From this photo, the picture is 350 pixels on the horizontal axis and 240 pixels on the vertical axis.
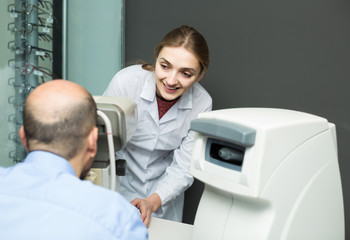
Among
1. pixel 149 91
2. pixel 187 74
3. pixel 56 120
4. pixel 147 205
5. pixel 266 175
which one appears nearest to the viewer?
pixel 56 120

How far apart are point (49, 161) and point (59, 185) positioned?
3.1 inches

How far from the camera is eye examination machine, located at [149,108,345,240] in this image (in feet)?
3.27

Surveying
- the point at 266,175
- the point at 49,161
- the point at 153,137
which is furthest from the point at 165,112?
the point at 49,161

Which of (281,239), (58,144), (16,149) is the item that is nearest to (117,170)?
(58,144)

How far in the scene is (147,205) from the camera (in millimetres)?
1499

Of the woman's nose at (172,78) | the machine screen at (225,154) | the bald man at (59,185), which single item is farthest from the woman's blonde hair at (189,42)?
the bald man at (59,185)

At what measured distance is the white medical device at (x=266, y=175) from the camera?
3.26 ft

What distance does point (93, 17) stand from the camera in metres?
2.51

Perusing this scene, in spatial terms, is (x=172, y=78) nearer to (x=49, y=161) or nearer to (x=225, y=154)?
(x=225, y=154)

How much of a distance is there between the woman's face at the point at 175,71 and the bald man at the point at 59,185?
0.69 meters

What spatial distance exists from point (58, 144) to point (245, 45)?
1537mm

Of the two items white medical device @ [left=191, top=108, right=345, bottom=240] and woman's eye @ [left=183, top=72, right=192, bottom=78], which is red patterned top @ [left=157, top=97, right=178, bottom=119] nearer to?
woman's eye @ [left=183, top=72, right=192, bottom=78]

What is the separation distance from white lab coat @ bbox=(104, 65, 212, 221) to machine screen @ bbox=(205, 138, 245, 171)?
59 cm

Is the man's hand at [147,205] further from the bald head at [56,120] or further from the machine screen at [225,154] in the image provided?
the bald head at [56,120]
